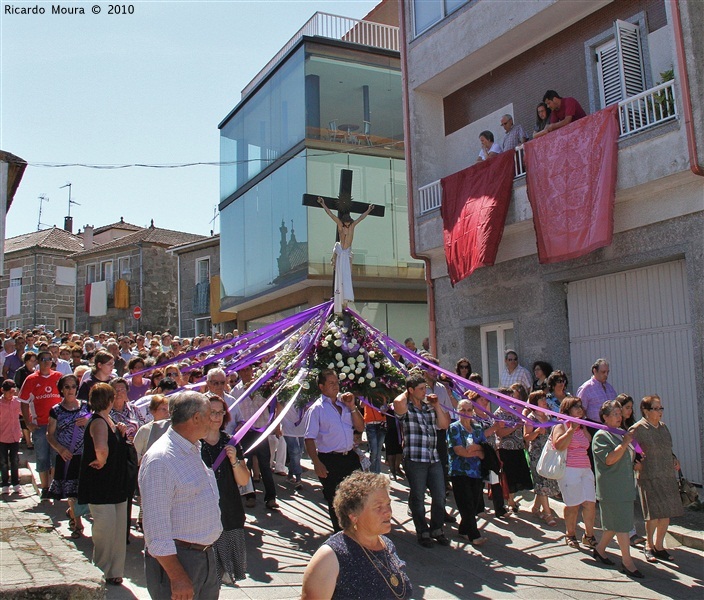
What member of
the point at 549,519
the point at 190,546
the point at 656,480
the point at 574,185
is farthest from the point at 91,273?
the point at 190,546

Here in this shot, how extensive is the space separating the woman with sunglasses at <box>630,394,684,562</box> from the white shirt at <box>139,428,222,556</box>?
16.8ft

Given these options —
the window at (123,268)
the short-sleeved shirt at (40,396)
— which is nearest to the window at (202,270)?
the window at (123,268)

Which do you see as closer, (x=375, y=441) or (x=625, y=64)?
(x=375, y=441)

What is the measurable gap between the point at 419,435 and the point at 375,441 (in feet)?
9.93

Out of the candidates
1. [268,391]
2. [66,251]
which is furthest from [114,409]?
[66,251]

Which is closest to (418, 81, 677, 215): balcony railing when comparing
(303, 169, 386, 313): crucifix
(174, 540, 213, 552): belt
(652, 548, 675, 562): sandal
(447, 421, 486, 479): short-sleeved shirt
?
(303, 169, 386, 313): crucifix

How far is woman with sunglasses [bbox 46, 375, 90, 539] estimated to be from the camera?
761 centimetres

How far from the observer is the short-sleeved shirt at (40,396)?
10.1 metres

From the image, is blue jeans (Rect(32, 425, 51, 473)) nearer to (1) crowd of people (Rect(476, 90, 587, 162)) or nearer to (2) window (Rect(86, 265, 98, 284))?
(1) crowd of people (Rect(476, 90, 587, 162))

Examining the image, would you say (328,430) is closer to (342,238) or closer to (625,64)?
(342,238)

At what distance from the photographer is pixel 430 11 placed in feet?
47.4

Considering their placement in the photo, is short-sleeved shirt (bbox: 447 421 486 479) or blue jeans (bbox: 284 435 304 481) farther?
blue jeans (bbox: 284 435 304 481)

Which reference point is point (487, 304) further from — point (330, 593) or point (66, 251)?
point (66, 251)

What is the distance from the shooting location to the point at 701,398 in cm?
945
